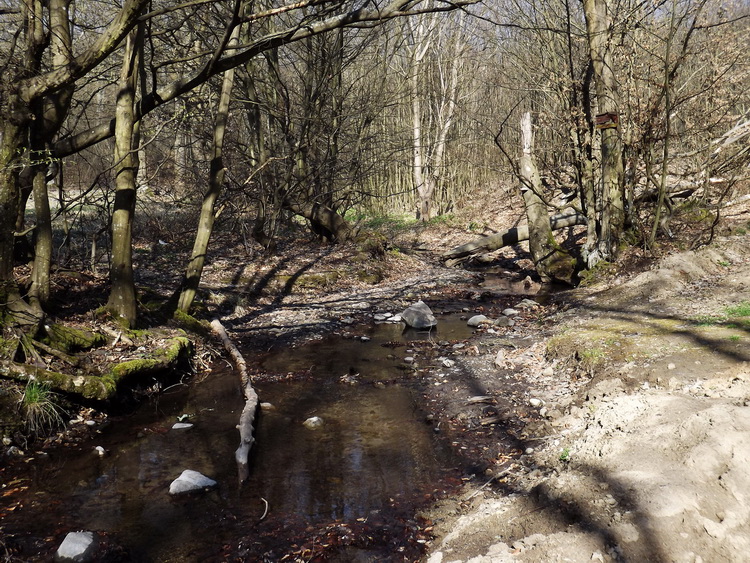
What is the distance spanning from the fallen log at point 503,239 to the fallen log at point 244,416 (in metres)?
8.35

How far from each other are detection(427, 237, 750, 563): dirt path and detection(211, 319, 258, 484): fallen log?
1759mm

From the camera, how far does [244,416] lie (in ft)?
18.9

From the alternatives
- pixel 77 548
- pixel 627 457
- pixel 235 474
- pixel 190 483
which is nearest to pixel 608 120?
pixel 627 457

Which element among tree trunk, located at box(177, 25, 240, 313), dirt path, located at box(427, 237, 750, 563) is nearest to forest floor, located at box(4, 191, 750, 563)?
dirt path, located at box(427, 237, 750, 563)

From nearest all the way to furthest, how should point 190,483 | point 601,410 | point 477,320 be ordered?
point 190,483, point 601,410, point 477,320

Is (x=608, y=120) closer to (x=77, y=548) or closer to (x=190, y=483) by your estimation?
(x=190, y=483)

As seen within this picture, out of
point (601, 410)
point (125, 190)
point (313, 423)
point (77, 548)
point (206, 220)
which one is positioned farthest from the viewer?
point (206, 220)

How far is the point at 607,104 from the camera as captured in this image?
10.2 m

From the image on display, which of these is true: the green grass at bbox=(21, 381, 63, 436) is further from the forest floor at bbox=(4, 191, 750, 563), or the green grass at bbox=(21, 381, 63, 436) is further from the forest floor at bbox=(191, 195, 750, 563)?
the forest floor at bbox=(191, 195, 750, 563)

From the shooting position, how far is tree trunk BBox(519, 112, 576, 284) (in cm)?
1209

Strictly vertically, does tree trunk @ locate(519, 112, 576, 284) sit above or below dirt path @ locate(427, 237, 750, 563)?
above

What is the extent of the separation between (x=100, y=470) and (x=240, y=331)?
15.0ft

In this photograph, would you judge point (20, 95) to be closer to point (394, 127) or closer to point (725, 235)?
point (725, 235)

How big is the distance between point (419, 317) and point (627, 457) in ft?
20.0
